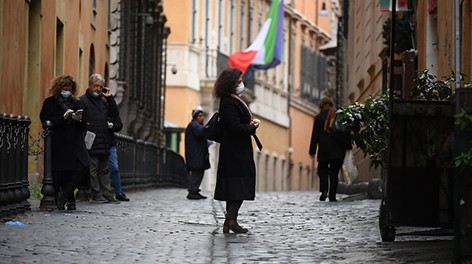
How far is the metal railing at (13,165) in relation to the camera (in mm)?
17266

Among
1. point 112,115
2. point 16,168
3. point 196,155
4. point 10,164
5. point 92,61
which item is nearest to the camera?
point 10,164

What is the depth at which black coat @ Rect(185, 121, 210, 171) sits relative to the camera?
28.5 metres

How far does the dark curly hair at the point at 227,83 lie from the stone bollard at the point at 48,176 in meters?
3.42

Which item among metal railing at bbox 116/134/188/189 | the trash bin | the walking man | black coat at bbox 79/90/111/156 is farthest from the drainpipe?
metal railing at bbox 116/134/188/189

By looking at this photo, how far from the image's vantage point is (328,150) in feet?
89.1

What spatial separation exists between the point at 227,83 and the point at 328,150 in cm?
1012

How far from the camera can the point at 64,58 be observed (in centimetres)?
3284

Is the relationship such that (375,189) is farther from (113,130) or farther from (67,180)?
(67,180)

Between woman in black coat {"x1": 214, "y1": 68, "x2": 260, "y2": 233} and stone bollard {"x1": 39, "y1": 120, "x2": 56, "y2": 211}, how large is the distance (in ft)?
11.5

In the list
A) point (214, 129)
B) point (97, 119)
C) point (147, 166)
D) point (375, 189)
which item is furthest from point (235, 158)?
point (147, 166)

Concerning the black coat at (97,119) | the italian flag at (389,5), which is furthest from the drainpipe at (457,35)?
the italian flag at (389,5)

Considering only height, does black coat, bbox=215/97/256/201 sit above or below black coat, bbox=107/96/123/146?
below

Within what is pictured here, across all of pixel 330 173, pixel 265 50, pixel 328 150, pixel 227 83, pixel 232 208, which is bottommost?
pixel 232 208

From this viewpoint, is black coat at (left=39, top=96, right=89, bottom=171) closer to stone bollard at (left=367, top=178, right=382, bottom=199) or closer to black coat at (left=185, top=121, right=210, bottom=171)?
stone bollard at (left=367, top=178, right=382, bottom=199)
